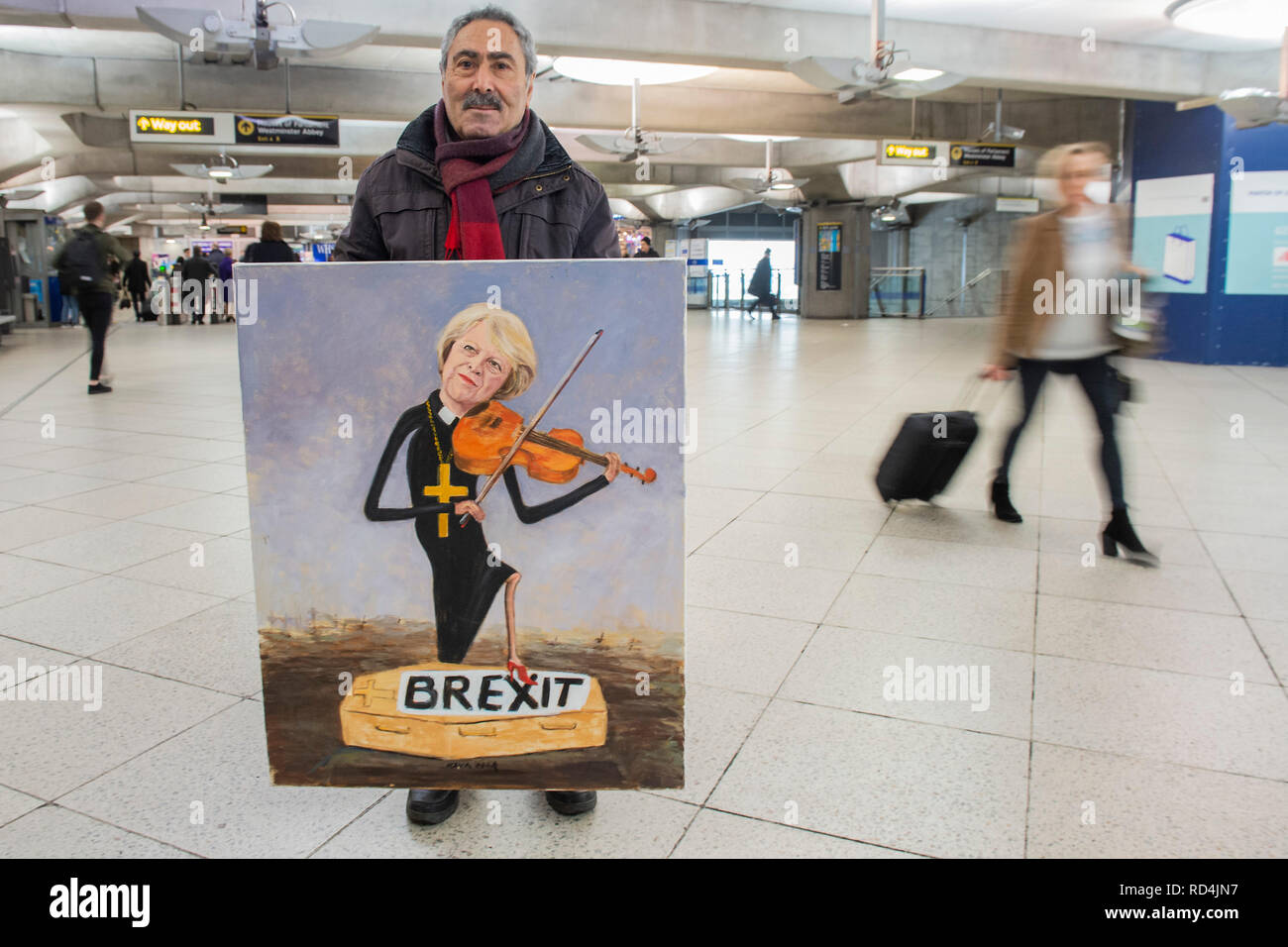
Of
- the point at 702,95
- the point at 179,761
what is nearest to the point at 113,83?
the point at 702,95

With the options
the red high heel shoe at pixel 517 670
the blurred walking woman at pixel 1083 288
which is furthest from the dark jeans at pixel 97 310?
the red high heel shoe at pixel 517 670

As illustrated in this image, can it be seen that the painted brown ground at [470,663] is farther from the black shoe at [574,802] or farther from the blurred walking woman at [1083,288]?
the blurred walking woman at [1083,288]

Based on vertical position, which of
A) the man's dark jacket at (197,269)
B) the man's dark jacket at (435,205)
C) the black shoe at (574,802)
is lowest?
the black shoe at (574,802)

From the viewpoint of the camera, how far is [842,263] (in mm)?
28156

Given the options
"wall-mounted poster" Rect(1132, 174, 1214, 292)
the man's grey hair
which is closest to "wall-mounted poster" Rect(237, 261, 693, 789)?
the man's grey hair

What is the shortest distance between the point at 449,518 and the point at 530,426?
25 centimetres

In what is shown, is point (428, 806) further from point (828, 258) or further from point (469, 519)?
point (828, 258)

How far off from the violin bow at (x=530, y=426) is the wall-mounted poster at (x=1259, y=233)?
44.7 feet

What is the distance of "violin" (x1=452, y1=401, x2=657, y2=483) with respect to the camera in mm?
1885

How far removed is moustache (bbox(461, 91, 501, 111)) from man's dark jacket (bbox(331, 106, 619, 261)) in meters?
0.11

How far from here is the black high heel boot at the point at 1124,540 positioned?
164 inches

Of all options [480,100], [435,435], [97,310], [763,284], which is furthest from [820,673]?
[763,284]
